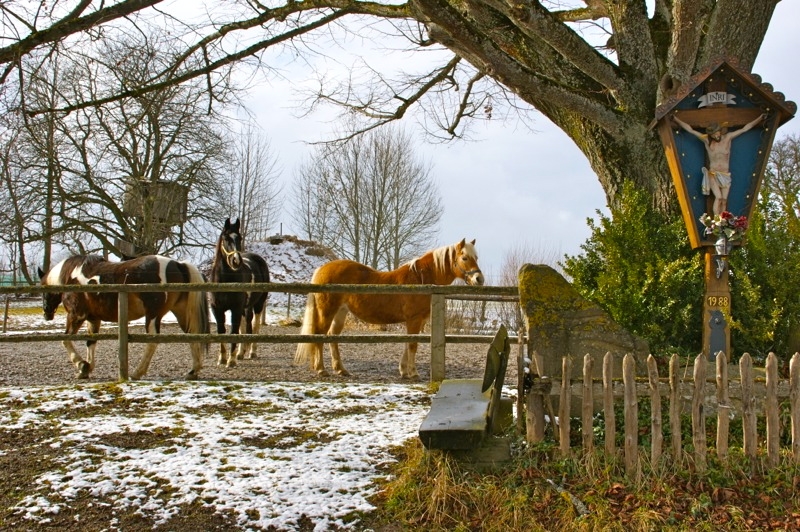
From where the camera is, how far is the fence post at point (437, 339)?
7.64 m

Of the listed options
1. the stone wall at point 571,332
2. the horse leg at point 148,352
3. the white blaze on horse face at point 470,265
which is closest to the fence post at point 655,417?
the stone wall at point 571,332

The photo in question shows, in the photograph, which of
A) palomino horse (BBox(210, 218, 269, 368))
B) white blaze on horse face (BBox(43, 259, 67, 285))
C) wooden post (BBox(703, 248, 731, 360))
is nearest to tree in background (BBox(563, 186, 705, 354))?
wooden post (BBox(703, 248, 731, 360))

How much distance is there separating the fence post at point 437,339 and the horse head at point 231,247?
435cm

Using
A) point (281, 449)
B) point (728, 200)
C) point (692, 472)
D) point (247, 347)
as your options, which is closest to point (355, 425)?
point (281, 449)

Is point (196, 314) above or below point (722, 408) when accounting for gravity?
above

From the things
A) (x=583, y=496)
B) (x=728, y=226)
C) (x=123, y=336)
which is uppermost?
(x=728, y=226)

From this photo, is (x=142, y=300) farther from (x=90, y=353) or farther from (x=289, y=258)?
(x=289, y=258)

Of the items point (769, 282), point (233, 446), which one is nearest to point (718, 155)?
point (769, 282)

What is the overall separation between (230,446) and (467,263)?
14.9 ft

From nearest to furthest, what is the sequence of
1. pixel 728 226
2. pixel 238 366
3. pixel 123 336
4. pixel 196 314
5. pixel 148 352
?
pixel 728 226 → pixel 123 336 → pixel 148 352 → pixel 196 314 → pixel 238 366

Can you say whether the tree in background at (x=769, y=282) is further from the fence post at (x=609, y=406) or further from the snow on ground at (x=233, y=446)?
the snow on ground at (x=233, y=446)

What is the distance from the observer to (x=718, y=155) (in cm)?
579

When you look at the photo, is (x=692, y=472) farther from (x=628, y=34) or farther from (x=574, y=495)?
(x=628, y=34)

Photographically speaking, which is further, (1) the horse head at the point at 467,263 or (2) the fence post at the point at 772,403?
(1) the horse head at the point at 467,263
